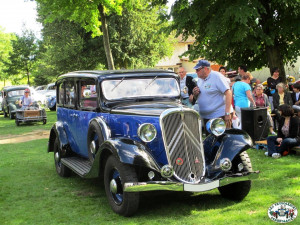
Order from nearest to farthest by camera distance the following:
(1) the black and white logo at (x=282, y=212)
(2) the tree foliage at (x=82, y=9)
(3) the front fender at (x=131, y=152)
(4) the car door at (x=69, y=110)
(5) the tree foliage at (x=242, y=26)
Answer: (1) the black and white logo at (x=282, y=212)
(3) the front fender at (x=131, y=152)
(4) the car door at (x=69, y=110)
(5) the tree foliage at (x=242, y=26)
(2) the tree foliage at (x=82, y=9)

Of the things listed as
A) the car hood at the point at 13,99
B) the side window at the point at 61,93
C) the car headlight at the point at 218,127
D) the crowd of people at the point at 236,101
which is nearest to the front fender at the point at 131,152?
the car headlight at the point at 218,127

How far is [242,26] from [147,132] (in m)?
9.19

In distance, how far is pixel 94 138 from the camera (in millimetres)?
6684

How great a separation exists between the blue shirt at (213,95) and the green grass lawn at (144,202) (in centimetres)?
139

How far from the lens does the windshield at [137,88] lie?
672 cm

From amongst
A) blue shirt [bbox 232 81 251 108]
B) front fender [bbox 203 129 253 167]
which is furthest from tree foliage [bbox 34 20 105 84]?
front fender [bbox 203 129 253 167]

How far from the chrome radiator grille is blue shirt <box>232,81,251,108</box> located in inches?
196

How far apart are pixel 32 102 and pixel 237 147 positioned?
51.9ft

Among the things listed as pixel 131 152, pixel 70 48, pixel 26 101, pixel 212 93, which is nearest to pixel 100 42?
pixel 70 48

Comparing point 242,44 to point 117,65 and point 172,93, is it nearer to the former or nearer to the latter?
point 172,93

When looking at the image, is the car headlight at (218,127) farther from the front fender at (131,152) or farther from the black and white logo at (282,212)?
the black and white logo at (282,212)

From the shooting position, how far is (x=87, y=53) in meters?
35.0

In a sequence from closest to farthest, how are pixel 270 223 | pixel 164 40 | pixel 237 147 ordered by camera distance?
1. pixel 270 223
2. pixel 237 147
3. pixel 164 40

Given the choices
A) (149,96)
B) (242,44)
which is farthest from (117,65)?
(149,96)
